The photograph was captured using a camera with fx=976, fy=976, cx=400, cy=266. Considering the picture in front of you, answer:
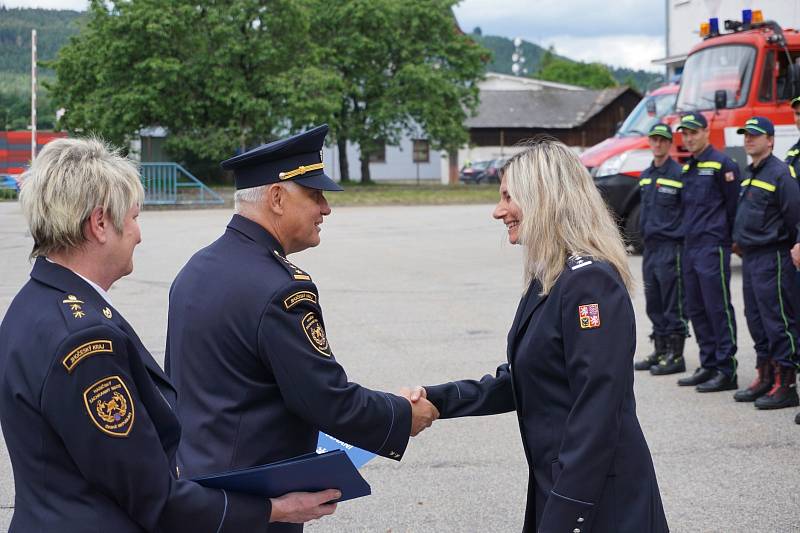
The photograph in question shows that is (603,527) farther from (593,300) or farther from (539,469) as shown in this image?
(593,300)

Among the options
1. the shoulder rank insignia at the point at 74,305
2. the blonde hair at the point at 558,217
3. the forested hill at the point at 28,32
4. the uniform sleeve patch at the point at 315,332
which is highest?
the forested hill at the point at 28,32

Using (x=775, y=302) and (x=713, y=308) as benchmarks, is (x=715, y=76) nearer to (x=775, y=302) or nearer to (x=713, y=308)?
(x=713, y=308)

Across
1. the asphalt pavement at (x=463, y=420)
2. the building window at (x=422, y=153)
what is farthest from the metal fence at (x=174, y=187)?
the building window at (x=422, y=153)

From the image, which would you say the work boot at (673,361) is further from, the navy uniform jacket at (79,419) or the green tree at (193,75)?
the green tree at (193,75)

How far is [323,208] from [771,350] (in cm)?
515

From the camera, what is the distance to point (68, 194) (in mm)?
2254

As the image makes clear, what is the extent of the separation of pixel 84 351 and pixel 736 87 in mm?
13584

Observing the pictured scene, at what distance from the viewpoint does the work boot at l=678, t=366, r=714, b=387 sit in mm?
7773

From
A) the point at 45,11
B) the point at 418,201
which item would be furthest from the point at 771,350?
the point at 45,11

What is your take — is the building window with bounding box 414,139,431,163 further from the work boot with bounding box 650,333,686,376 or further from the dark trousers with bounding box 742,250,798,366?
the dark trousers with bounding box 742,250,798,366

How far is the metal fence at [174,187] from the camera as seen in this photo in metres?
30.5

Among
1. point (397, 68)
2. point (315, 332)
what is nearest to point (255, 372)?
point (315, 332)

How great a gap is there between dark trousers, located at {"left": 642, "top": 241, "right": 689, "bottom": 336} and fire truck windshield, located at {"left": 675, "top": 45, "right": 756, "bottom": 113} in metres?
6.56

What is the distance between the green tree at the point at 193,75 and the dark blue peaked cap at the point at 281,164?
35.5m
